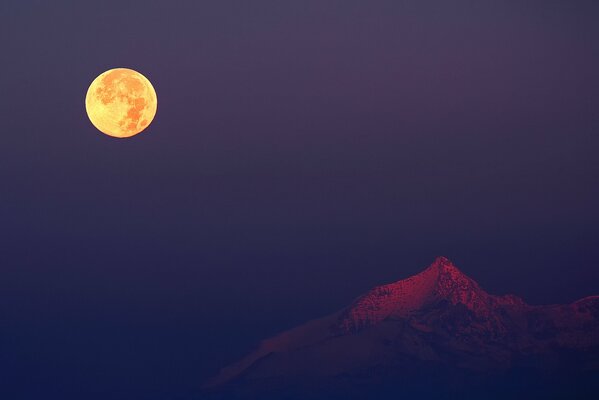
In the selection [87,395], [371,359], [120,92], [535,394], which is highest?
[120,92]

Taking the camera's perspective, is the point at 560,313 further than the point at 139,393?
Yes

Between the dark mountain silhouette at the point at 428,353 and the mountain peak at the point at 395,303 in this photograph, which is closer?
the dark mountain silhouette at the point at 428,353

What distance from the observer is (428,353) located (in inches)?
6407

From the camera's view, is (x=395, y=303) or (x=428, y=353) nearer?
(x=428, y=353)

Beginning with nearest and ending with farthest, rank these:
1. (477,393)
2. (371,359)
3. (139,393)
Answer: (139,393)
(477,393)
(371,359)

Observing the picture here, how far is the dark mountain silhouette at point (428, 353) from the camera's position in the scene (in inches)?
5344

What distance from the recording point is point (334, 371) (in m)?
144

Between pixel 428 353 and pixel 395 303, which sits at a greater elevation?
pixel 395 303

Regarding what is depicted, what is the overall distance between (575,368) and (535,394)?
8.34 m

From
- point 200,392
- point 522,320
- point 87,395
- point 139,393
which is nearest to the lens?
point 87,395

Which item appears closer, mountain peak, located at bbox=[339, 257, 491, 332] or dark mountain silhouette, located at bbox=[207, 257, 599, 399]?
dark mountain silhouette, located at bbox=[207, 257, 599, 399]

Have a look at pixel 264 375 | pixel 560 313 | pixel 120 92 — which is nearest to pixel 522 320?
pixel 560 313

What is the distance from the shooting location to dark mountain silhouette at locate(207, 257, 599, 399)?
13575 centimetres

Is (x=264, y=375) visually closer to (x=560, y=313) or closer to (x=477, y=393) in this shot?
(x=477, y=393)
